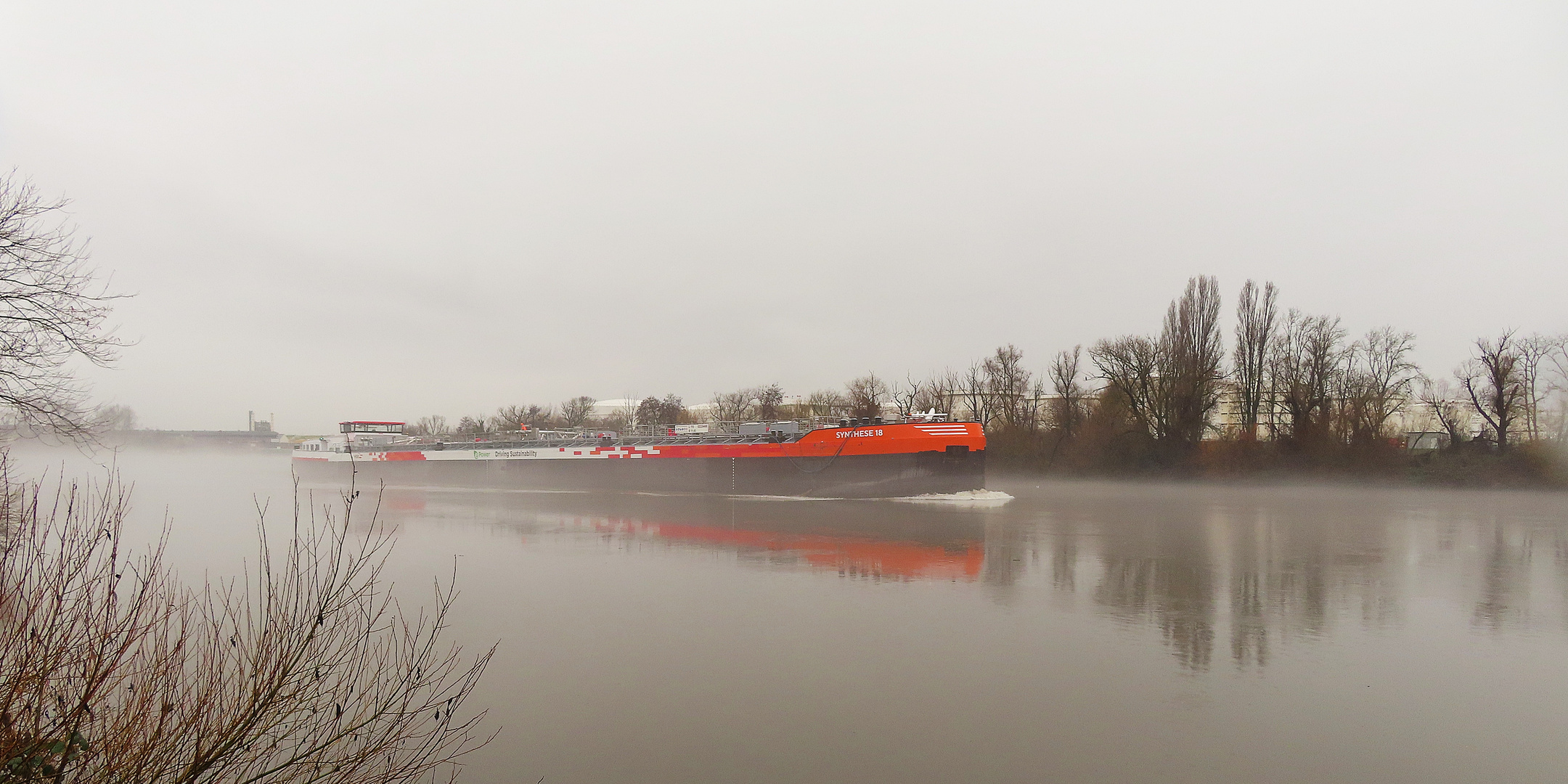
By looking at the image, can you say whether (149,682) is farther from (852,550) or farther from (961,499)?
(961,499)

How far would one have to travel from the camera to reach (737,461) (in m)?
27.1

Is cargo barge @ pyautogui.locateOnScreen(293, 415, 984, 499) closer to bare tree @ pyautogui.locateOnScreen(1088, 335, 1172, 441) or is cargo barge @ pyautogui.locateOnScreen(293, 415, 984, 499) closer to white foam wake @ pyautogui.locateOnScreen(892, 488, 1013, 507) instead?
white foam wake @ pyautogui.locateOnScreen(892, 488, 1013, 507)

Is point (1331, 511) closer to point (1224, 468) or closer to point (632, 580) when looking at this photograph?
point (1224, 468)

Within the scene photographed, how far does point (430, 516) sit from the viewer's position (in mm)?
21969

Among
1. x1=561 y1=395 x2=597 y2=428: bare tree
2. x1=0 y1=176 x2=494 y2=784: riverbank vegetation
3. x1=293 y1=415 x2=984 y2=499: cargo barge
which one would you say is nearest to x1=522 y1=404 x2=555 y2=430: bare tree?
x1=561 y1=395 x2=597 y2=428: bare tree

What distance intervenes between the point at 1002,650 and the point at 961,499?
56.4ft

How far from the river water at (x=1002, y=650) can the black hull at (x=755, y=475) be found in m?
6.78

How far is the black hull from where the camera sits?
82.8 ft

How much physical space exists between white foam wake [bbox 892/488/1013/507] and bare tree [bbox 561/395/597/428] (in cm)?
4550

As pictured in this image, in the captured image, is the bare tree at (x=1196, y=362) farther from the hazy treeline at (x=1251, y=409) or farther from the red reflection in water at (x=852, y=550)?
the red reflection in water at (x=852, y=550)

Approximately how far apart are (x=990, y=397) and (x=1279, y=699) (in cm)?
4183

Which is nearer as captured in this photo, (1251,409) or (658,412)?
(1251,409)

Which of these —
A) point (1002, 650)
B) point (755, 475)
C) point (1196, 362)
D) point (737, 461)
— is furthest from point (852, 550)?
point (1196, 362)

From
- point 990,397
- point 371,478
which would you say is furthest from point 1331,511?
point 371,478
